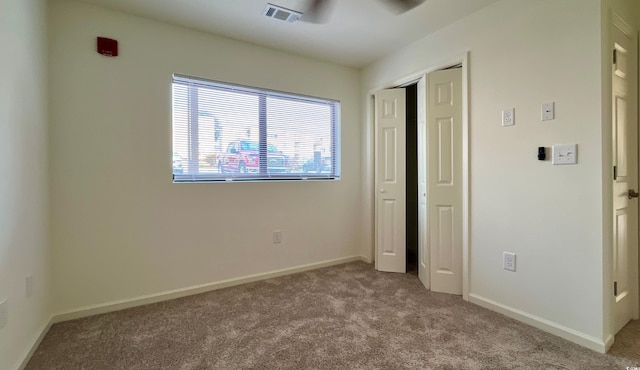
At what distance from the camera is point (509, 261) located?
2221 millimetres

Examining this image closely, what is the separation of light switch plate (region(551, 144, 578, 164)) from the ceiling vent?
85.0 inches

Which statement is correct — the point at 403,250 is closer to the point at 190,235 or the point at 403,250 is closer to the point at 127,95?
the point at 190,235

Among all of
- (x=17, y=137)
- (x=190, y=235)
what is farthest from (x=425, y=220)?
(x=17, y=137)

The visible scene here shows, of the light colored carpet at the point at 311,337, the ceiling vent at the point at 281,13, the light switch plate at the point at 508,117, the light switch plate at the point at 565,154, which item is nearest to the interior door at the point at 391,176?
the light colored carpet at the point at 311,337

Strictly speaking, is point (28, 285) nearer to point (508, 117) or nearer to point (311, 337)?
point (311, 337)

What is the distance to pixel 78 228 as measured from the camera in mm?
2256

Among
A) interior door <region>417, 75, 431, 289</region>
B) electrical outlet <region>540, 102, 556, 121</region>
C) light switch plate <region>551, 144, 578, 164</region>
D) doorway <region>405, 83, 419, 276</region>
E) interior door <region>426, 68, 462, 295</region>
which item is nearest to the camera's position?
light switch plate <region>551, 144, 578, 164</region>

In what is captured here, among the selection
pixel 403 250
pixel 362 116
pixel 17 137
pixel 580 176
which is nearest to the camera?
pixel 17 137

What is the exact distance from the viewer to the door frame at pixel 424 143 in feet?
8.14

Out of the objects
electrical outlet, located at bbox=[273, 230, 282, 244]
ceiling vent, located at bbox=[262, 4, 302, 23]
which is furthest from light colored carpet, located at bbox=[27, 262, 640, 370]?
ceiling vent, located at bbox=[262, 4, 302, 23]

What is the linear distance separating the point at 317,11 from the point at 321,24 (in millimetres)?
204

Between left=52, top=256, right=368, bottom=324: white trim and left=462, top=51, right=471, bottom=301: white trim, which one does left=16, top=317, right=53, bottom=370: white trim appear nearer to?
left=52, top=256, right=368, bottom=324: white trim

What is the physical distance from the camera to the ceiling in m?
2.28

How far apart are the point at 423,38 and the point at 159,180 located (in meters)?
2.80
